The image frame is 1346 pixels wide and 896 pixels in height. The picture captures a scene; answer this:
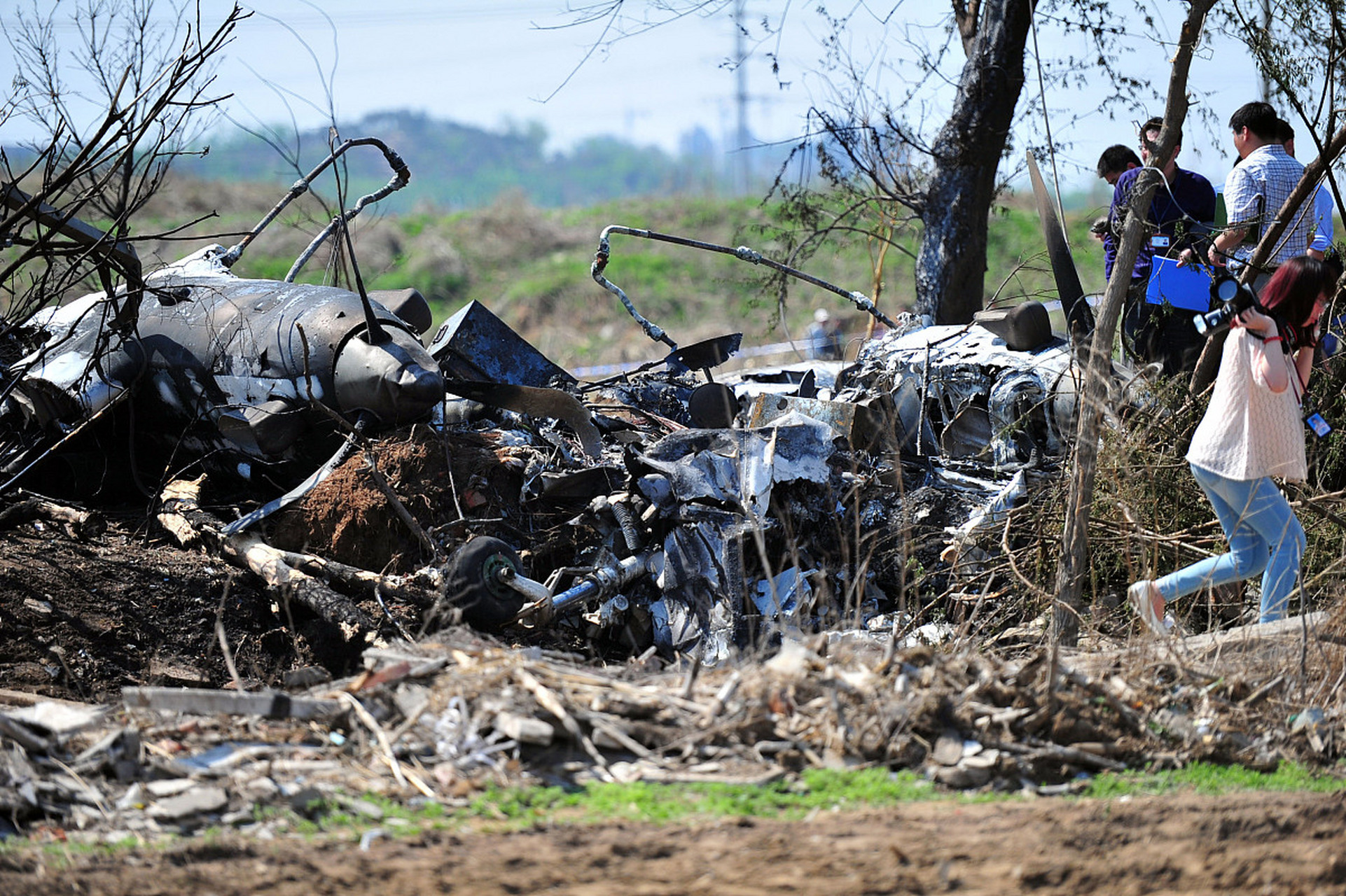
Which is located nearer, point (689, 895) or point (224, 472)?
point (689, 895)

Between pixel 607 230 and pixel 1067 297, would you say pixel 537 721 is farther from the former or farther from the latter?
pixel 607 230

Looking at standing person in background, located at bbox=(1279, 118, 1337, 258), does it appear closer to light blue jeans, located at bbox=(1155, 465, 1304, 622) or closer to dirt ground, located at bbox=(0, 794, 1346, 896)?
light blue jeans, located at bbox=(1155, 465, 1304, 622)

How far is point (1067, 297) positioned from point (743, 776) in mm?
3969

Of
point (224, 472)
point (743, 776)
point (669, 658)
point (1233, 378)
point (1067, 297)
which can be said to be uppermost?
point (1067, 297)

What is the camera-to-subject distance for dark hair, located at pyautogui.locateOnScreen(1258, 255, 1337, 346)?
4.15 metres

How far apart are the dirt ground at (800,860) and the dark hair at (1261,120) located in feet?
12.6

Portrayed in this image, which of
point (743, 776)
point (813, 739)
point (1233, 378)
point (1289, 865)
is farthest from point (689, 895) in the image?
point (1233, 378)

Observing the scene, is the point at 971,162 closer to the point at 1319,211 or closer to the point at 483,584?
the point at 1319,211

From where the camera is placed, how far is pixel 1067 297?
6.07 metres

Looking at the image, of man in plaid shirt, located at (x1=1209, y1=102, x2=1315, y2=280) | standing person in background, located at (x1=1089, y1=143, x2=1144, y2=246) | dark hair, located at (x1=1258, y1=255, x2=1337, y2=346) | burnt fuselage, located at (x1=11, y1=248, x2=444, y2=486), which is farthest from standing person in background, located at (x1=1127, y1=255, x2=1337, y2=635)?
burnt fuselage, located at (x1=11, y1=248, x2=444, y2=486)

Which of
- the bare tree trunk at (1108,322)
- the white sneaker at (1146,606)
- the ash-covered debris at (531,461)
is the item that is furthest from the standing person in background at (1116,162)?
the white sneaker at (1146,606)

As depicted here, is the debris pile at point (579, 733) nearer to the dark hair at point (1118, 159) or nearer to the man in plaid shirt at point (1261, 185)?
the man in plaid shirt at point (1261, 185)

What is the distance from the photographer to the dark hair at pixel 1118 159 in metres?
6.60

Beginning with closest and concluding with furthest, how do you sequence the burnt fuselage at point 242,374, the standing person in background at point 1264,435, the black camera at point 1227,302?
the black camera at point 1227,302, the standing person in background at point 1264,435, the burnt fuselage at point 242,374
